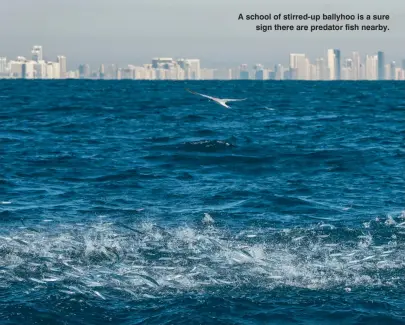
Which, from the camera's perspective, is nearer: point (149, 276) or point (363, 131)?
point (149, 276)

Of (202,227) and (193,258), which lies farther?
(202,227)

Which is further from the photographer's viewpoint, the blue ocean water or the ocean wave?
the ocean wave

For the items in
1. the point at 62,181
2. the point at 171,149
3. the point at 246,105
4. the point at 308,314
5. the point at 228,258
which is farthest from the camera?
the point at 246,105

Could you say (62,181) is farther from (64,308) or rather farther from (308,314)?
(308,314)

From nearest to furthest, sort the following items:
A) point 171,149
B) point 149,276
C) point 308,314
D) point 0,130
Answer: point 308,314
point 149,276
point 171,149
point 0,130

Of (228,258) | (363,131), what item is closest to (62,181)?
(228,258)

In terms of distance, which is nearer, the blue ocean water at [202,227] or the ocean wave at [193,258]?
the blue ocean water at [202,227]

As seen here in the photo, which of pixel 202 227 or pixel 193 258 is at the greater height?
pixel 202 227

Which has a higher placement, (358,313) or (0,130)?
(0,130)
